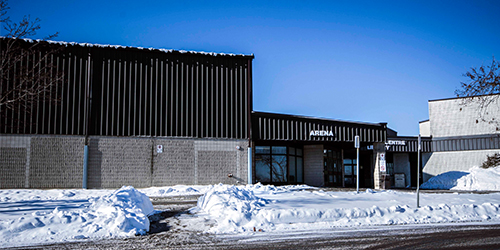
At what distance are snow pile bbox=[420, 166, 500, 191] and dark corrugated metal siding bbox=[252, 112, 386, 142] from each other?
26.3 feet

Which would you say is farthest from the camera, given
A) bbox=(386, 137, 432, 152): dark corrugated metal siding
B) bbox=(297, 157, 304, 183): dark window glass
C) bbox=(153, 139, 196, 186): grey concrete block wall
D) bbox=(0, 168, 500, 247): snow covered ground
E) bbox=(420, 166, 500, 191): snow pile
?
bbox=(386, 137, 432, 152): dark corrugated metal siding

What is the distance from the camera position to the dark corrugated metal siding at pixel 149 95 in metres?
21.4

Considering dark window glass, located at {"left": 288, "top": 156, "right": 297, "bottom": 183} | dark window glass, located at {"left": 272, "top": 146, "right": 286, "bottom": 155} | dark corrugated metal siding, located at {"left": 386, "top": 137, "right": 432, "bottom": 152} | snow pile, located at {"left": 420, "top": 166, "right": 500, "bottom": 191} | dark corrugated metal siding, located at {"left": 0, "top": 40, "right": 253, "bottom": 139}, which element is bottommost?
snow pile, located at {"left": 420, "top": 166, "right": 500, "bottom": 191}

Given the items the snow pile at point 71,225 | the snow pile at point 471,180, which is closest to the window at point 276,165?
the snow pile at point 471,180

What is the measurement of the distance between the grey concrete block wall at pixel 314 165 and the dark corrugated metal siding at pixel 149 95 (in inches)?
256

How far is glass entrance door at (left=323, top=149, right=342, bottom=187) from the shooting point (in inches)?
1134

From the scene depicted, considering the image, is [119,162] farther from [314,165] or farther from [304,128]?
[314,165]

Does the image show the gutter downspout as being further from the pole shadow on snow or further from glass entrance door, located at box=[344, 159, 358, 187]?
glass entrance door, located at box=[344, 159, 358, 187]

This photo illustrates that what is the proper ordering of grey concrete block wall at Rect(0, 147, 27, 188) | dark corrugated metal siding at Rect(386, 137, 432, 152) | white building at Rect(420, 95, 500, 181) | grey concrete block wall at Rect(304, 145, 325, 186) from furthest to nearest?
dark corrugated metal siding at Rect(386, 137, 432, 152)
white building at Rect(420, 95, 500, 181)
grey concrete block wall at Rect(304, 145, 325, 186)
grey concrete block wall at Rect(0, 147, 27, 188)

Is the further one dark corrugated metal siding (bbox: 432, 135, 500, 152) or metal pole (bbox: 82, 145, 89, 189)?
dark corrugated metal siding (bbox: 432, 135, 500, 152)

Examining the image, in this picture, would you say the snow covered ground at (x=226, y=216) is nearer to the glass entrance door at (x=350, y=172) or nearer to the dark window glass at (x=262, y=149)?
the dark window glass at (x=262, y=149)

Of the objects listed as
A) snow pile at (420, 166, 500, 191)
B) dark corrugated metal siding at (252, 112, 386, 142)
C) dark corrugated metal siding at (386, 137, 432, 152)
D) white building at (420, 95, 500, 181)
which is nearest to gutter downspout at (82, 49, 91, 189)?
dark corrugated metal siding at (252, 112, 386, 142)

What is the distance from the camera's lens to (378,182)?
27375mm

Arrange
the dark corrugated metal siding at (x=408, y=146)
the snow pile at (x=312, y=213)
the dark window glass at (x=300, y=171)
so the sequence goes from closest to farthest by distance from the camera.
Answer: the snow pile at (x=312, y=213) < the dark window glass at (x=300, y=171) < the dark corrugated metal siding at (x=408, y=146)
